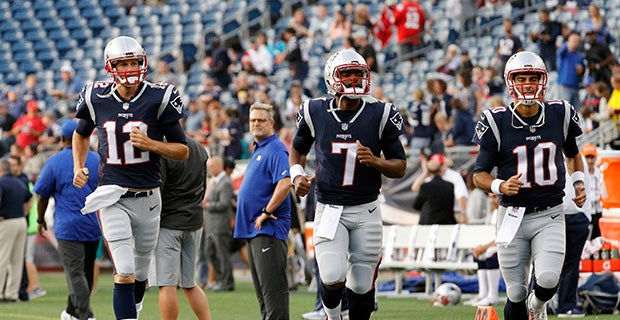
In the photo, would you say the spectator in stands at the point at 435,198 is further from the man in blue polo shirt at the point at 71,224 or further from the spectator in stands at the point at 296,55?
the spectator in stands at the point at 296,55

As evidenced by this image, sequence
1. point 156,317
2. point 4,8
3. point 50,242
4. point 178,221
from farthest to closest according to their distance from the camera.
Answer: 1. point 4,8
2. point 50,242
3. point 156,317
4. point 178,221

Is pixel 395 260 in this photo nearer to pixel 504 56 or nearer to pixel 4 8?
pixel 504 56

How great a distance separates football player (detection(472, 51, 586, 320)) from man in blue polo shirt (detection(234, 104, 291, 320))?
5.89 ft


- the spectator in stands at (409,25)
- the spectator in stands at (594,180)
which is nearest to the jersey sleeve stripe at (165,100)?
the spectator in stands at (594,180)

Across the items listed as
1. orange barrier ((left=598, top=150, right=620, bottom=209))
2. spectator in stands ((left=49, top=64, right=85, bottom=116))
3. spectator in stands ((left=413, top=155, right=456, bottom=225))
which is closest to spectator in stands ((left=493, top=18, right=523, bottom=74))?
spectator in stands ((left=413, top=155, right=456, bottom=225))

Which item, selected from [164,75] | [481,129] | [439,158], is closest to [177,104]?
[481,129]

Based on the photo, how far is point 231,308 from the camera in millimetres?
13336

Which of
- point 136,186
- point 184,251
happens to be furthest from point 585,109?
point 136,186

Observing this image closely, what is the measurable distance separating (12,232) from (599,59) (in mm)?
8345

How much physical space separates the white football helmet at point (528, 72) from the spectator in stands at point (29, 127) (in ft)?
46.8

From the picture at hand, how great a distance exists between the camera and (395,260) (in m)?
14.8

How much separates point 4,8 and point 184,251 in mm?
22348

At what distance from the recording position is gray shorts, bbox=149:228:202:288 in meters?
9.07

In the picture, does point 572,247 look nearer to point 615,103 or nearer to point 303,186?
point 303,186
